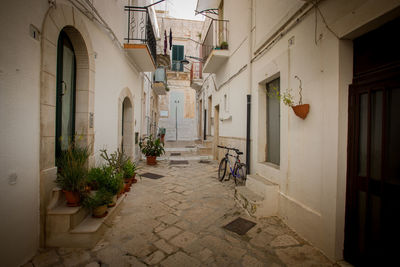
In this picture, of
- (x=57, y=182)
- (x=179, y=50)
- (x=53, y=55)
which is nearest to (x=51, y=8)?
(x=53, y=55)

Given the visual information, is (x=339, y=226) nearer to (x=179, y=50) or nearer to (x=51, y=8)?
(x=51, y=8)

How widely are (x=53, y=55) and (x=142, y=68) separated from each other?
4.95 meters

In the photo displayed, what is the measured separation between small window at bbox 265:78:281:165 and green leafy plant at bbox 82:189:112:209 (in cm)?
317

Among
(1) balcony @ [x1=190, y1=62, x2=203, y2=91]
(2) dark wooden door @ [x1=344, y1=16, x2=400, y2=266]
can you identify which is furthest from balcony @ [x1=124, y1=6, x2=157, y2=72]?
(1) balcony @ [x1=190, y1=62, x2=203, y2=91]

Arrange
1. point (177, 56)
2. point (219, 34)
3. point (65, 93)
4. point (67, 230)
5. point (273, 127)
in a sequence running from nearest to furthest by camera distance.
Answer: point (67, 230)
point (65, 93)
point (273, 127)
point (219, 34)
point (177, 56)

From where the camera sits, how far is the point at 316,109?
2.46 m

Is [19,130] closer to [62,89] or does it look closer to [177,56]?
[62,89]

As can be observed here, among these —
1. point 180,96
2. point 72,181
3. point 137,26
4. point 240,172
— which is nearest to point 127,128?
point 137,26

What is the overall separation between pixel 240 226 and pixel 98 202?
2.15 meters

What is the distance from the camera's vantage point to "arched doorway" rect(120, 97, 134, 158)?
21.0 feet

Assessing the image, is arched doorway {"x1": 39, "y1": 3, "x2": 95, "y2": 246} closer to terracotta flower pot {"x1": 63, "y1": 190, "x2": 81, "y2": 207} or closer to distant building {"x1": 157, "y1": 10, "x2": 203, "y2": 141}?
terracotta flower pot {"x1": 63, "y1": 190, "x2": 81, "y2": 207}

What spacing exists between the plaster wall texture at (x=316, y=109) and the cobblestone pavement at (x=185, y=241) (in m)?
0.37

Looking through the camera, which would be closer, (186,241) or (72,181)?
(72,181)

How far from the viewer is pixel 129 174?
176 inches
